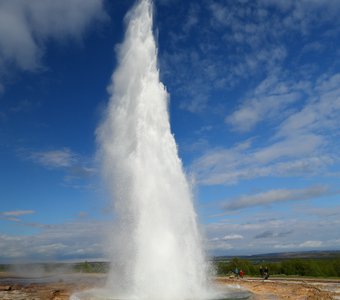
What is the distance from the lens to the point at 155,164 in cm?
2364

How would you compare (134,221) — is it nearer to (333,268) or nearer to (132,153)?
(132,153)

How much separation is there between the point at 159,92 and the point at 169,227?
927 centimetres

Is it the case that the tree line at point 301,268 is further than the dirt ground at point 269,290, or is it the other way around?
the tree line at point 301,268

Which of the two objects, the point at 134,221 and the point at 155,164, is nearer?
the point at 134,221

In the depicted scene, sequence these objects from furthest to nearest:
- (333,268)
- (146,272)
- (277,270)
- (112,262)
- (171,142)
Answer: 1. (277,270)
2. (333,268)
3. (171,142)
4. (112,262)
5. (146,272)

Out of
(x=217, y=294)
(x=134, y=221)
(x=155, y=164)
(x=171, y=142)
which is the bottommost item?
(x=217, y=294)

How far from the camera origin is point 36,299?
22656 millimetres

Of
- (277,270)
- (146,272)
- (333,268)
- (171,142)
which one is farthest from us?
(277,270)

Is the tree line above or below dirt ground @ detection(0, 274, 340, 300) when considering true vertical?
above

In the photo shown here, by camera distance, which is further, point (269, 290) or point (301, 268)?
point (301, 268)

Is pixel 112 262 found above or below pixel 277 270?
below

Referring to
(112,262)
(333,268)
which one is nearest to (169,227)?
(112,262)

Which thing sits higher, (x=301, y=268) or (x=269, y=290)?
(x=301, y=268)

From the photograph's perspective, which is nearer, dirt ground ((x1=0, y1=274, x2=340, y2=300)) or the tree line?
dirt ground ((x1=0, y1=274, x2=340, y2=300))
